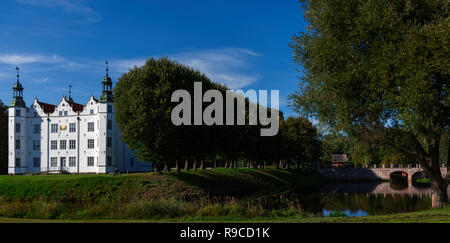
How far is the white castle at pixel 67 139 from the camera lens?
70.6 m

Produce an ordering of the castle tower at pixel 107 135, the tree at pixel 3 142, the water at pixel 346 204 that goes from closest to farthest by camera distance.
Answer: the water at pixel 346 204, the castle tower at pixel 107 135, the tree at pixel 3 142

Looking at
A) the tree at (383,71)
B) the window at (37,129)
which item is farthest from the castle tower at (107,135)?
the tree at (383,71)

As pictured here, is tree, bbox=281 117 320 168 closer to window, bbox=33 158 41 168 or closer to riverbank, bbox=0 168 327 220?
riverbank, bbox=0 168 327 220

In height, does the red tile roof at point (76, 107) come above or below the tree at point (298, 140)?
above

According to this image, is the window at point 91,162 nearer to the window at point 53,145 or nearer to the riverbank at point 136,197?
the window at point 53,145

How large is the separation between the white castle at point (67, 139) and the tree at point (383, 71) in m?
53.3

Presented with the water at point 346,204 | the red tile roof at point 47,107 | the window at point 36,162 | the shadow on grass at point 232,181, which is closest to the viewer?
the water at point 346,204

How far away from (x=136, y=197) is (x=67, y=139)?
41863 mm

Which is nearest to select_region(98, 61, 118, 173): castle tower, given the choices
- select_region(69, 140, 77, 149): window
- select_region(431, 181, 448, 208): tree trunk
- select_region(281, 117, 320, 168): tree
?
select_region(69, 140, 77, 149): window

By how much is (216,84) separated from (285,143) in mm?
32979

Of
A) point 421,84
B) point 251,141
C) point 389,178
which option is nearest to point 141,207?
point 421,84

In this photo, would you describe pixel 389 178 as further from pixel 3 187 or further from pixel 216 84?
pixel 3 187

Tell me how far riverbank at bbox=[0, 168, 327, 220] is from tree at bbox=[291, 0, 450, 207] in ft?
26.1

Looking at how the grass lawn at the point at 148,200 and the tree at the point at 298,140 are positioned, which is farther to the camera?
the tree at the point at 298,140
